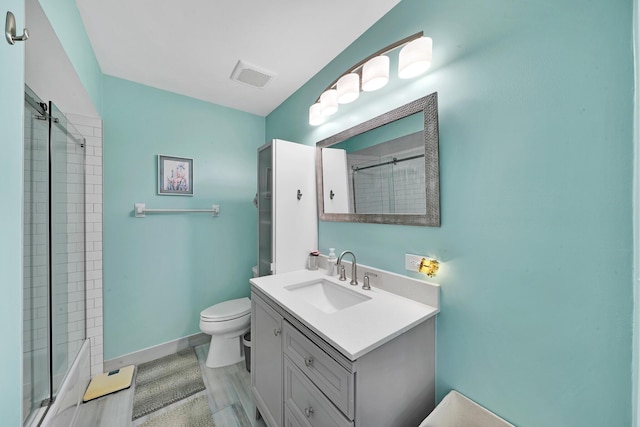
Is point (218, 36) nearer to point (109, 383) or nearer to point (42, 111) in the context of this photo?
point (42, 111)

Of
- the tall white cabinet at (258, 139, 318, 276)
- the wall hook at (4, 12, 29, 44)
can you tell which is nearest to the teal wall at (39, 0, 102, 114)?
the wall hook at (4, 12, 29, 44)

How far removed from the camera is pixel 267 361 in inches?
50.7

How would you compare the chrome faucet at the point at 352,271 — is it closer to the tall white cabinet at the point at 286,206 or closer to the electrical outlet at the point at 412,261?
the electrical outlet at the point at 412,261

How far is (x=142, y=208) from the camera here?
1939 millimetres

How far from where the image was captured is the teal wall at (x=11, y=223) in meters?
0.60

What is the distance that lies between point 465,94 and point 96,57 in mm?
2407

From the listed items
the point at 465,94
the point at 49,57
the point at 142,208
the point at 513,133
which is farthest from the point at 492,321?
the point at 142,208

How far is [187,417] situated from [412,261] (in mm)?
1699

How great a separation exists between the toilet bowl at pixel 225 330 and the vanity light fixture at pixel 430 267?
1.57 metres

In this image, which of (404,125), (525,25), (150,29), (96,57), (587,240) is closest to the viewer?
(587,240)

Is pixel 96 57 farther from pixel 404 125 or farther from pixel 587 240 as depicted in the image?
pixel 587 240

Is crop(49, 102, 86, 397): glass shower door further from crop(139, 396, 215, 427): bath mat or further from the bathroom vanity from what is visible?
the bathroom vanity

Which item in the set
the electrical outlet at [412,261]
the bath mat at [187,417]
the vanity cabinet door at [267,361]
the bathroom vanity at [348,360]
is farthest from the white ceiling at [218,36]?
the bath mat at [187,417]

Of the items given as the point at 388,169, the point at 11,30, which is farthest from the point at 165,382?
the point at 388,169
